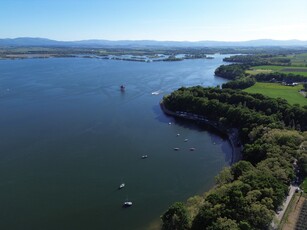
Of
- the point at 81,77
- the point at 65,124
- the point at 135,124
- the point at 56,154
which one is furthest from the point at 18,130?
the point at 81,77

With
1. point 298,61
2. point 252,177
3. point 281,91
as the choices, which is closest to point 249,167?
point 252,177

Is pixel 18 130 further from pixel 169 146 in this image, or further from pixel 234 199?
pixel 234 199

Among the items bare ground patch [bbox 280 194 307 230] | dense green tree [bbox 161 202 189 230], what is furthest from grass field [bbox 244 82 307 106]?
dense green tree [bbox 161 202 189 230]

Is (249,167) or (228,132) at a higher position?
(249,167)

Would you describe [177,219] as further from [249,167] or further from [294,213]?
[249,167]

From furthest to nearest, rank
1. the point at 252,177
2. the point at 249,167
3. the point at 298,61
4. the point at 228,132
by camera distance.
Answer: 1. the point at 298,61
2. the point at 228,132
3. the point at 249,167
4. the point at 252,177

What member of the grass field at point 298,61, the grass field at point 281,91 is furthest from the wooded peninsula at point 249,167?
the grass field at point 298,61
